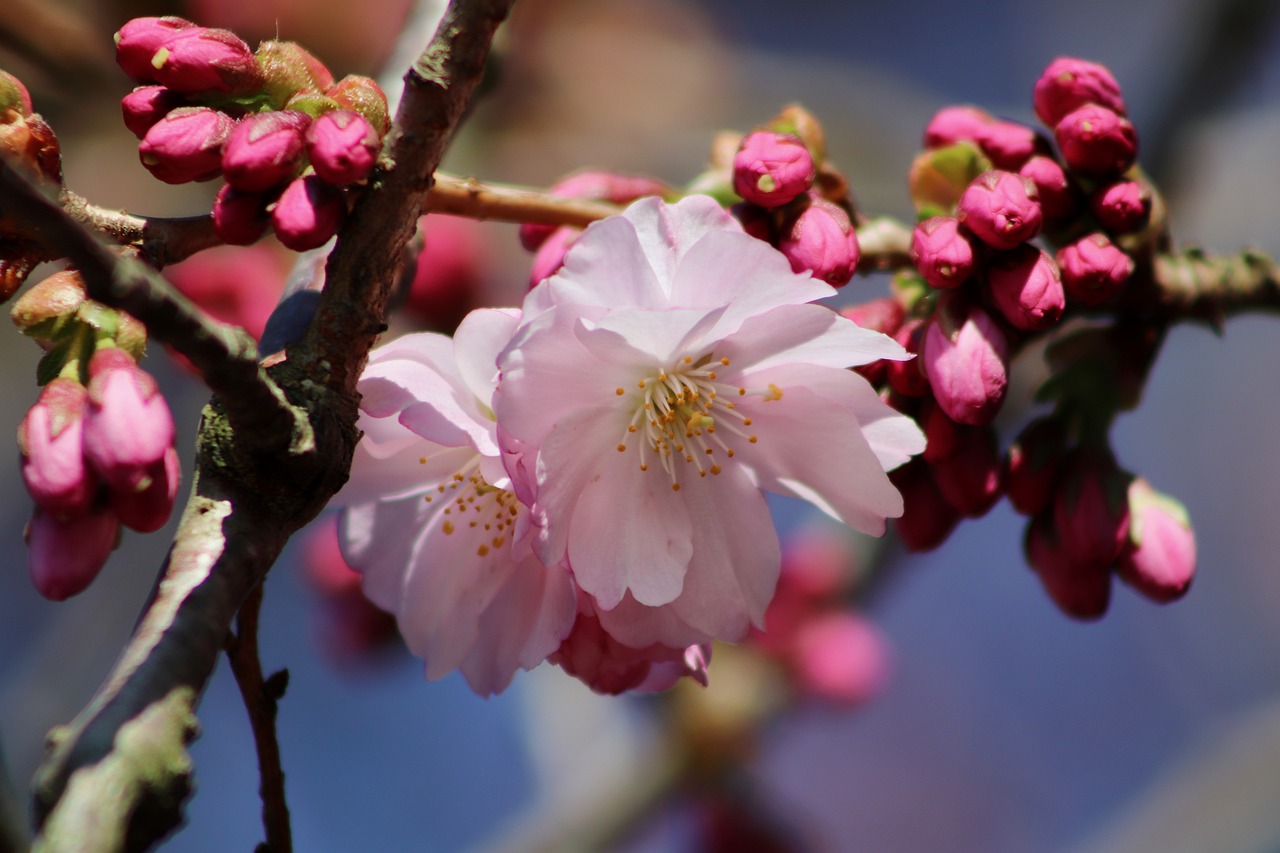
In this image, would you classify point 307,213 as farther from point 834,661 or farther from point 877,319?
point 834,661

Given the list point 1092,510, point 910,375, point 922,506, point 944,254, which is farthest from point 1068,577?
point 944,254

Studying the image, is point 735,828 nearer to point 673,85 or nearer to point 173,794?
point 173,794

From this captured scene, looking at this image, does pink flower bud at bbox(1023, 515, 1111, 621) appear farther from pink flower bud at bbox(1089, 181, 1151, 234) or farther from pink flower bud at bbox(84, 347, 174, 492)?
pink flower bud at bbox(84, 347, 174, 492)

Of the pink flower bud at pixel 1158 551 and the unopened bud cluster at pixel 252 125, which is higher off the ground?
the unopened bud cluster at pixel 252 125

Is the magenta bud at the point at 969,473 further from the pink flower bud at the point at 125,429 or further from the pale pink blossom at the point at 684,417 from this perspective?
the pink flower bud at the point at 125,429

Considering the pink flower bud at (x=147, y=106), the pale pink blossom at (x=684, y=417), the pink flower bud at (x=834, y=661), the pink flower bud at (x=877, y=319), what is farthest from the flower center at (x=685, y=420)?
the pink flower bud at (x=834, y=661)

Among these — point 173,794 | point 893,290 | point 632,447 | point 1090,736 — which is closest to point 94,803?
point 173,794

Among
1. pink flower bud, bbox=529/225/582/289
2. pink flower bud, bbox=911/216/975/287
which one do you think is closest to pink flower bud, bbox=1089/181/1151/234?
pink flower bud, bbox=911/216/975/287
